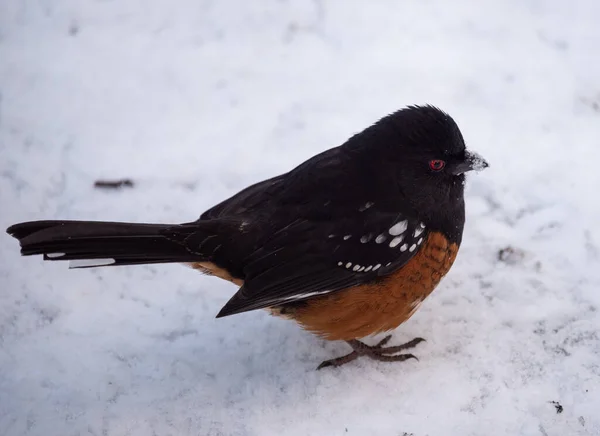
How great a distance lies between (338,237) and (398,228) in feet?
0.76

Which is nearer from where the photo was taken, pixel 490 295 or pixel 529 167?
pixel 490 295

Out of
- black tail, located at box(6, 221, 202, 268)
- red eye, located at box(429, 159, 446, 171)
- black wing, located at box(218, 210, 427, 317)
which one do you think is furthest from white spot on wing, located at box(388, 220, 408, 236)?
black tail, located at box(6, 221, 202, 268)

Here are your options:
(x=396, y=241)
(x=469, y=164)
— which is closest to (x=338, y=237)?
(x=396, y=241)

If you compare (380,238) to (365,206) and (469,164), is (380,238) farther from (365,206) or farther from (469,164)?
(469,164)

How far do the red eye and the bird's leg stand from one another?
28.3 inches

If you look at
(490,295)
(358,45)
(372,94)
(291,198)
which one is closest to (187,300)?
(291,198)

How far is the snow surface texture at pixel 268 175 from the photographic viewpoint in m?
2.87

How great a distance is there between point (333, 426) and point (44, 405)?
3.72 ft

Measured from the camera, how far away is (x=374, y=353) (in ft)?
10.0

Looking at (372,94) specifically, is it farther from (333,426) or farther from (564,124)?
(333,426)

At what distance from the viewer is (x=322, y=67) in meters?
4.29

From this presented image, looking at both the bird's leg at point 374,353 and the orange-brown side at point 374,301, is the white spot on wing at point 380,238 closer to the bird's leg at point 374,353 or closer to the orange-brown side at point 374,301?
the orange-brown side at point 374,301

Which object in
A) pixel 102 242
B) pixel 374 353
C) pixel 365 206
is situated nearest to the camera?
pixel 102 242

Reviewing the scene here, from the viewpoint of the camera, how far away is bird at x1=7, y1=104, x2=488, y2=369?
276 centimetres
